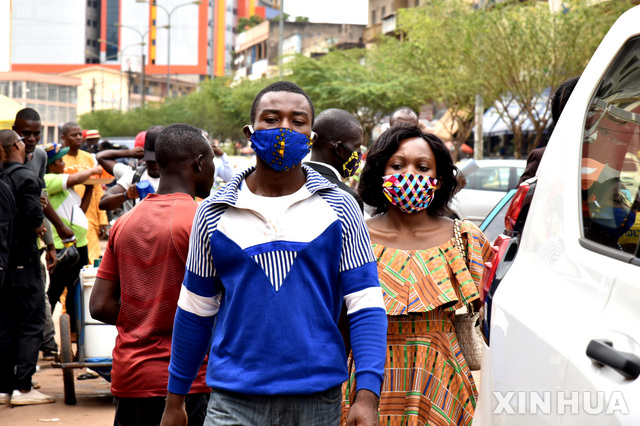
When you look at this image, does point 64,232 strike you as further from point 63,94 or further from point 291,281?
point 63,94

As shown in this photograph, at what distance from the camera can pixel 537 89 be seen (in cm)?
2517

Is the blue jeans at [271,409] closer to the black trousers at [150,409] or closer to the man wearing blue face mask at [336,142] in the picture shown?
the black trousers at [150,409]

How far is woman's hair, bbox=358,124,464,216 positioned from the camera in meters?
4.19

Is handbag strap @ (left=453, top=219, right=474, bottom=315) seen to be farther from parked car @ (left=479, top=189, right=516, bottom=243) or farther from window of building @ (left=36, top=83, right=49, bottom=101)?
window of building @ (left=36, top=83, right=49, bottom=101)

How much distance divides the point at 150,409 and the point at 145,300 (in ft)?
1.55

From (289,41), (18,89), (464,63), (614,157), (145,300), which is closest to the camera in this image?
(614,157)

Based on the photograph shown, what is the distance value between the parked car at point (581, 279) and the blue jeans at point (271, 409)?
1.75 feet

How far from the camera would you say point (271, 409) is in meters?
2.79

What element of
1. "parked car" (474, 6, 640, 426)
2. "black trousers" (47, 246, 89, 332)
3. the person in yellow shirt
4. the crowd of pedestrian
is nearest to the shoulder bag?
the crowd of pedestrian

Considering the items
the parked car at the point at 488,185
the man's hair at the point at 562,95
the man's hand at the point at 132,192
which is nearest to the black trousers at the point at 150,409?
the man's hair at the point at 562,95

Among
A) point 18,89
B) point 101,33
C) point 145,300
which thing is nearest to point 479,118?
point 145,300

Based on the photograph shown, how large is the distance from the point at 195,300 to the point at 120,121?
64214mm

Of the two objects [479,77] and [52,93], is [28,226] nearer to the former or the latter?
[479,77]

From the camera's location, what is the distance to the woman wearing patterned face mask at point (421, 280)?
3.74 metres
